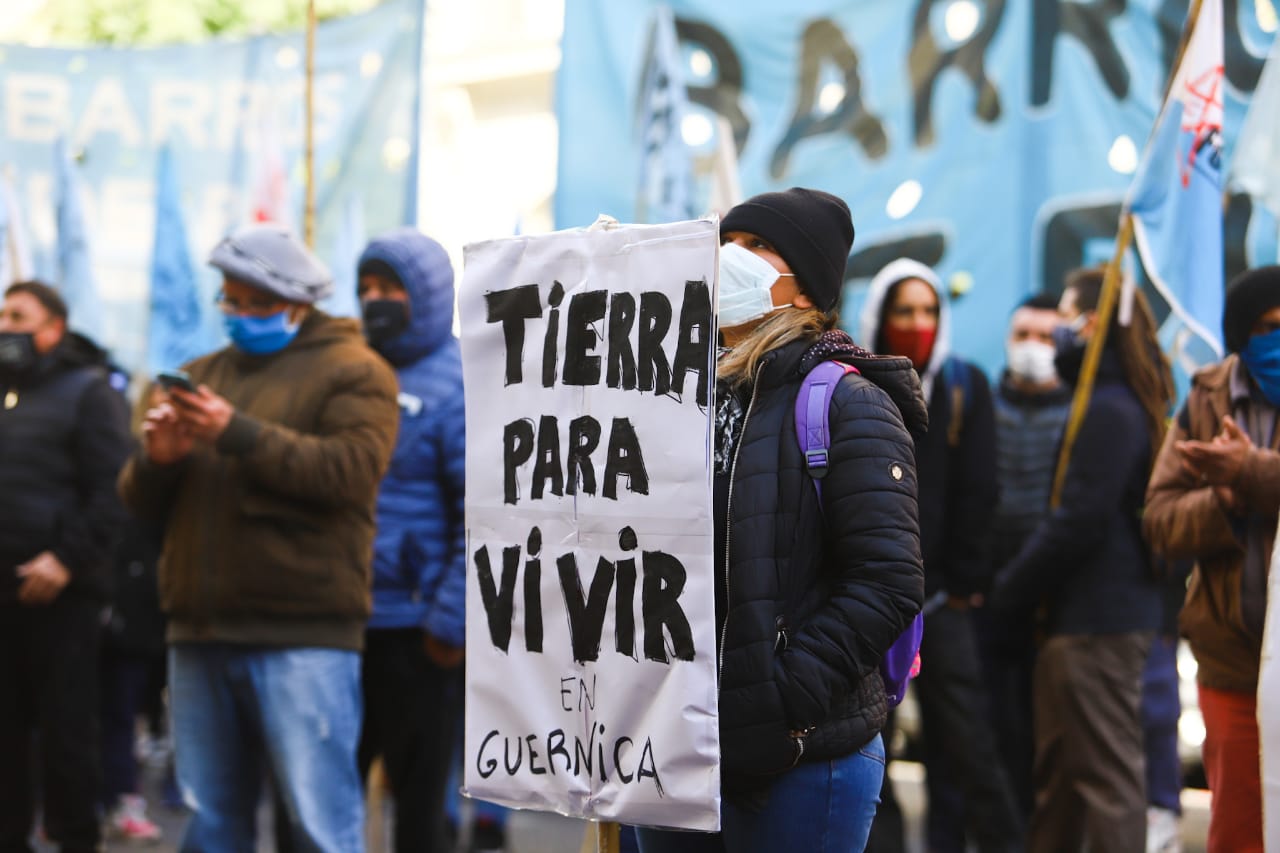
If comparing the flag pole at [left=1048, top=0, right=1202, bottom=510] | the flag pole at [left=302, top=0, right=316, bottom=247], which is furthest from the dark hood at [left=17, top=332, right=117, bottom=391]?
the flag pole at [left=1048, top=0, right=1202, bottom=510]

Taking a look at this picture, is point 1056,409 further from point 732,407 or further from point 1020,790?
point 732,407

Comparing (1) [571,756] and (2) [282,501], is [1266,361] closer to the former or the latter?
(1) [571,756]

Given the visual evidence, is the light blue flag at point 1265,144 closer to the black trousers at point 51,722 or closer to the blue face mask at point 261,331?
the blue face mask at point 261,331

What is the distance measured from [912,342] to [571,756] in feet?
9.63

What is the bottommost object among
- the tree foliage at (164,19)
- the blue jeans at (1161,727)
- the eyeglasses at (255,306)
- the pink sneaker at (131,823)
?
the pink sneaker at (131,823)

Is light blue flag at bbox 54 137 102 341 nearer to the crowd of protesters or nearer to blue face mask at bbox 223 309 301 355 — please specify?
the crowd of protesters

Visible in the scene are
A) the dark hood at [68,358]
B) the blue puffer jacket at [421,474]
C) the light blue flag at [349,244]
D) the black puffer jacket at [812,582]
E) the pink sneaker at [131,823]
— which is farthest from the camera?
the light blue flag at [349,244]

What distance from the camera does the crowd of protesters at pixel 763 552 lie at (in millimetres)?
2977

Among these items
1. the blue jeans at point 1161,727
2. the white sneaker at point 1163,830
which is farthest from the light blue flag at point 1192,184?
the white sneaker at point 1163,830

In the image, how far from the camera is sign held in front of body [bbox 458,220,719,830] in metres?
2.92

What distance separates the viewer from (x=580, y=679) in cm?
306

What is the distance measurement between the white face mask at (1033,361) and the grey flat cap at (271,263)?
10.4 feet

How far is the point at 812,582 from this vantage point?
3031 millimetres

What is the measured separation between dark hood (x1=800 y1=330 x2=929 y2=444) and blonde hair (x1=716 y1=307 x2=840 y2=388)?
4 centimetres
